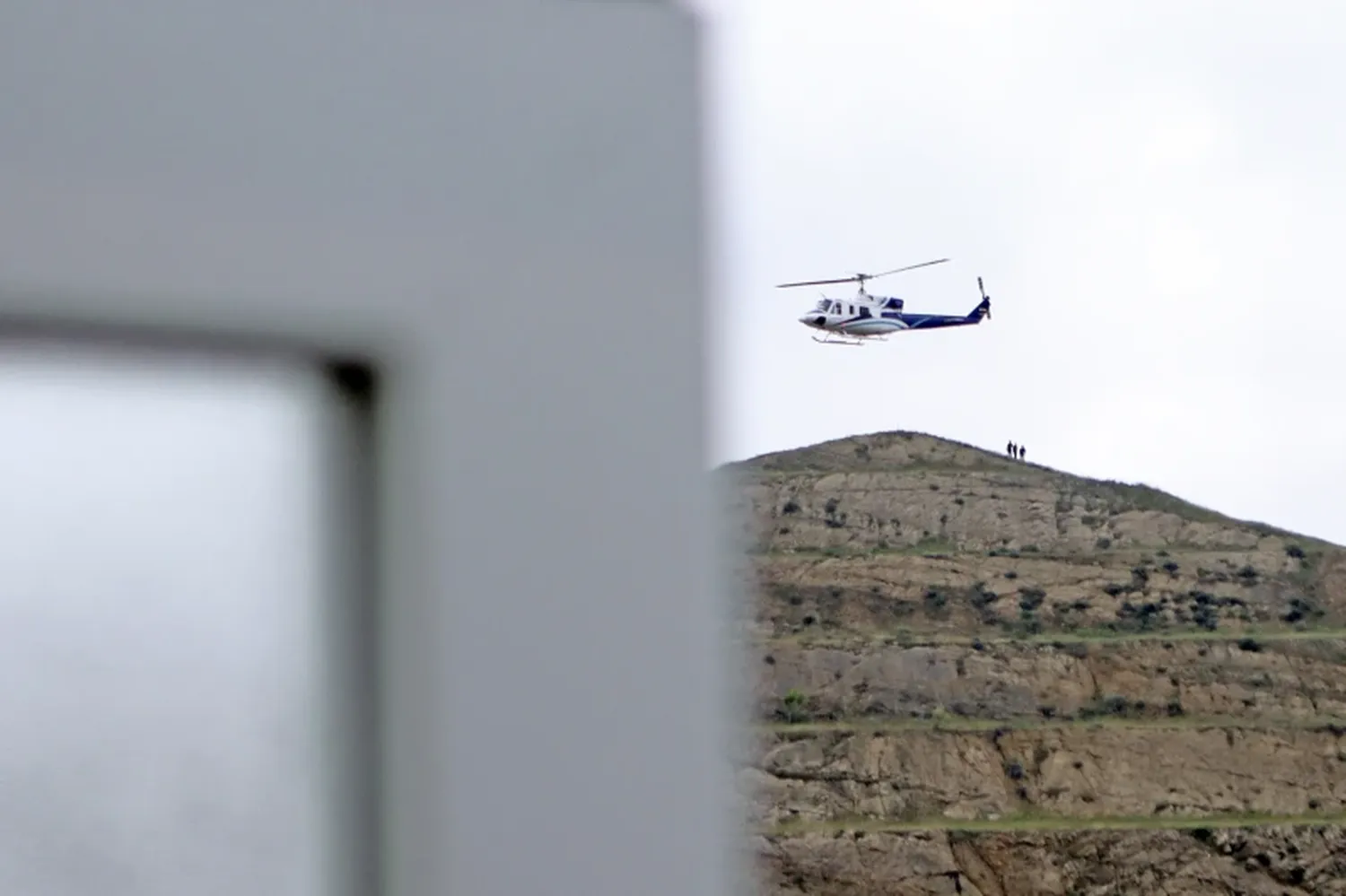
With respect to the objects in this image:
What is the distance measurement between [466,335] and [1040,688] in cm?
2348

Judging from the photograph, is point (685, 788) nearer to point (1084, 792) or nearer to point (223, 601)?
point (223, 601)

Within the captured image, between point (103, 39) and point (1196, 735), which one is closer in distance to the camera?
point (103, 39)

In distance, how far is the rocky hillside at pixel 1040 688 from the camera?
822 inches

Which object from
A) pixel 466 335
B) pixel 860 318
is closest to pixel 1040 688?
pixel 860 318

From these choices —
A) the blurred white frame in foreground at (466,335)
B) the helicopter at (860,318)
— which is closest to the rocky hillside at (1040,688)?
the helicopter at (860,318)

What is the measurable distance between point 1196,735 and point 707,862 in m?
23.2

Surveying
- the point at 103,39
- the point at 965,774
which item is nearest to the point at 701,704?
the point at 103,39

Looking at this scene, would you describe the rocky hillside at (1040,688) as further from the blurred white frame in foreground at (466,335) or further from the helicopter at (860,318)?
the blurred white frame in foreground at (466,335)

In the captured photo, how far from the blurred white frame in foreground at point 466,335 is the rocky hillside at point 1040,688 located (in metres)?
19.6

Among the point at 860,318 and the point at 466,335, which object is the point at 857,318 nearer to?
the point at 860,318

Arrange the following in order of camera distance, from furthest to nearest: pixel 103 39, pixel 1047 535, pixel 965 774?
pixel 1047 535, pixel 965 774, pixel 103 39

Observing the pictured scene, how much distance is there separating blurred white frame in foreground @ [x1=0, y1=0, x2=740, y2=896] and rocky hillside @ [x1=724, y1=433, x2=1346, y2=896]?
64.2 feet

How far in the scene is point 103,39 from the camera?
347mm

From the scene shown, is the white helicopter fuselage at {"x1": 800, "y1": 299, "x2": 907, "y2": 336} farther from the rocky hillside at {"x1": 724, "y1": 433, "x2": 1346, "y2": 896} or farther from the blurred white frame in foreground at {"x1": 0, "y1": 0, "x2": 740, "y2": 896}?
the blurred white frame in foreground at {"x1": 0, "y1": 0, "x2": 740, "y2": 896}
